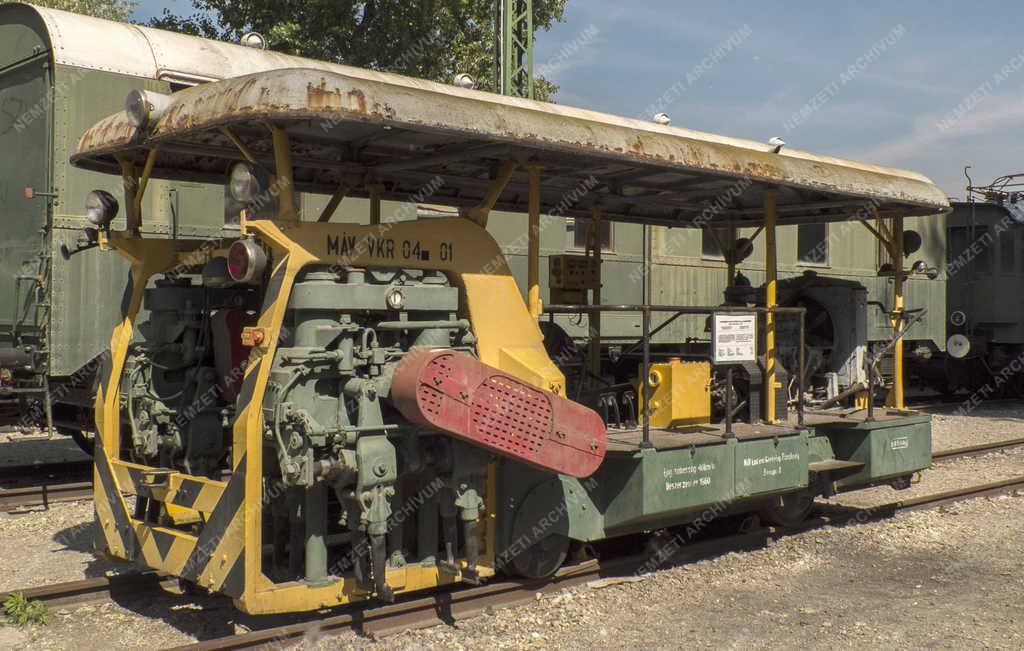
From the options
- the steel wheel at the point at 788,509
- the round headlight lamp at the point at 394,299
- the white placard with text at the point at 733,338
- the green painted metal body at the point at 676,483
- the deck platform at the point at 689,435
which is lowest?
the steel wheel at the point at 788,509

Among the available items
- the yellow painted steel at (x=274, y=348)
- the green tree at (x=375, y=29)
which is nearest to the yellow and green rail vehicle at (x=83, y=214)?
the yellow painted steel at (x=274, y=348)

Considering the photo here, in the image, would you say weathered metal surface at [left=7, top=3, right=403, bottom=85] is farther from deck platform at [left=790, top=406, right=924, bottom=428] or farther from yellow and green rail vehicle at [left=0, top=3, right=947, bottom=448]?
deck platform at [left=790, top=406, right=924, bottom=428]

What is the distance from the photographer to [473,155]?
619 cm

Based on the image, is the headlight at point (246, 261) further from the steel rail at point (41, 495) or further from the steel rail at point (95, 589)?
the steel rail at point (41, 495)

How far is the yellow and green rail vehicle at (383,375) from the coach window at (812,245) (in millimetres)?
8427

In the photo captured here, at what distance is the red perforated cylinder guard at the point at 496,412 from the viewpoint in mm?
5301

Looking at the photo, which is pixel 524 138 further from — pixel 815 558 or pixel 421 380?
pixel 815 558

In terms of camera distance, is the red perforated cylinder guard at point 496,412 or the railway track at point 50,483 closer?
the red perforated cylinder guard at point 496,412

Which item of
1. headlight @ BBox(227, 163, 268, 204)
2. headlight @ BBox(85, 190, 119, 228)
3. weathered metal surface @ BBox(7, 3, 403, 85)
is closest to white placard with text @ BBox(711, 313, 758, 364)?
headlight @ BBox(227, 163, 268, 204)

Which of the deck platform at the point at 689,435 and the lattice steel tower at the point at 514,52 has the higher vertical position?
the lattice steel tower at the point at 514,52

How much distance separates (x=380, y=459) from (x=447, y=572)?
3.38 ft

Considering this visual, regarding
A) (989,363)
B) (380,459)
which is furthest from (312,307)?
(989,363)

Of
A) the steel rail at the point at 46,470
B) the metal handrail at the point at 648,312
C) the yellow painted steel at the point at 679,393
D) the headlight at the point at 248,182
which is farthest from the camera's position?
the steel rail at the point at 46,470

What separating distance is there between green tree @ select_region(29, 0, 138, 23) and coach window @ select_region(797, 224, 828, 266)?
21.1m
